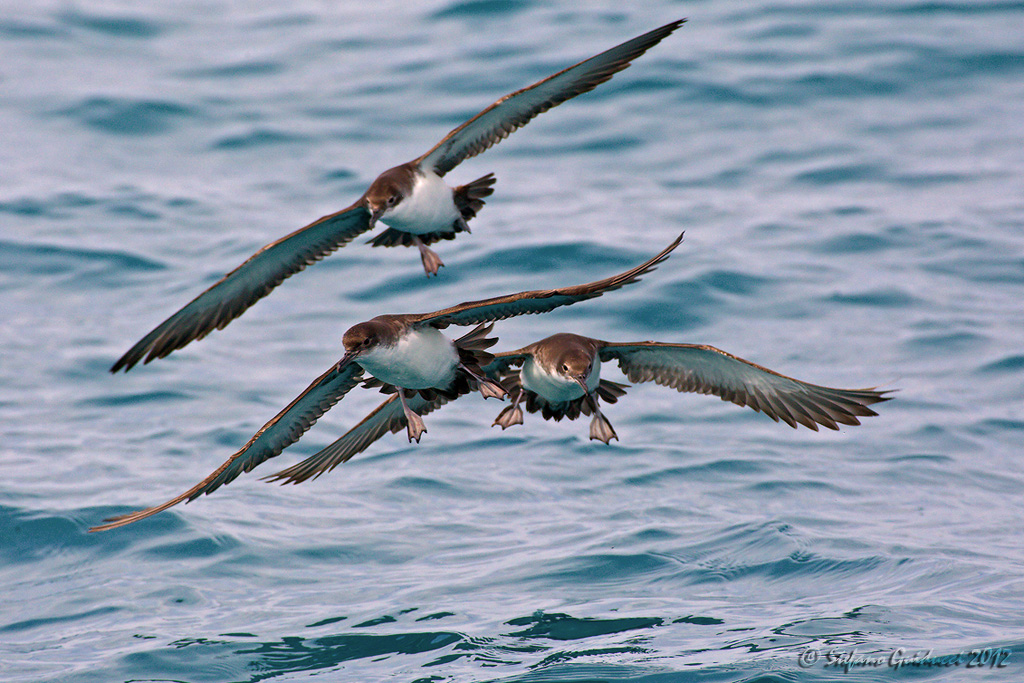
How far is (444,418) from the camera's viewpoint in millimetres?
11961

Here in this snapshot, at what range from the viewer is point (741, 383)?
329 inches

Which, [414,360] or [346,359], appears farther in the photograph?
[414,360]

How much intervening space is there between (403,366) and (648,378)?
189cm

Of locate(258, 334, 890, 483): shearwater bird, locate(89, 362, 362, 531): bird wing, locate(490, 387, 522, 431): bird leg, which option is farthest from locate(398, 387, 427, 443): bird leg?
locate(490, 387, 522, 431): bird leg

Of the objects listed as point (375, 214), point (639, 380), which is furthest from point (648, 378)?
point (375, 214)

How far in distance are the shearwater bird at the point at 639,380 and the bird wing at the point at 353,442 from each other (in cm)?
7

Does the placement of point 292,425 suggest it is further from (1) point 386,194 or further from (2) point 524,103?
(2) point 524,103

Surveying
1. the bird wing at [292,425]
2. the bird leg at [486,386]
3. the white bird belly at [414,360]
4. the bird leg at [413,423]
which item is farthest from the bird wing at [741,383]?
the bird wing at [292,425]

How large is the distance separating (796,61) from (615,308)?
709cm

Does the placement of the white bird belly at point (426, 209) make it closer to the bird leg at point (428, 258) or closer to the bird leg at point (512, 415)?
the bird leg at point (428, 258)

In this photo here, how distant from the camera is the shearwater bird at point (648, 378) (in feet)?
25.2

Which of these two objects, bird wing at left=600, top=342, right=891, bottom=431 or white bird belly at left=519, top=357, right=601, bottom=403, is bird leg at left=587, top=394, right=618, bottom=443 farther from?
bird wing at left=600, top=342, right=891, bottom=431

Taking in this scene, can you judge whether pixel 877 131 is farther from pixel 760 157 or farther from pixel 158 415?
pixel 158 415

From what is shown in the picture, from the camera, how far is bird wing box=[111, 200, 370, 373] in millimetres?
7941
